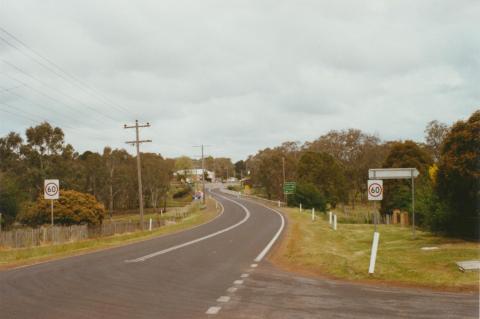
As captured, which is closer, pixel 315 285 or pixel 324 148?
pixel 315 285

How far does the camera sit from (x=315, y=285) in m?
10.8

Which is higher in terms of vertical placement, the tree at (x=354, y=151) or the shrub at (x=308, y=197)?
the tree at (x=354, y=151)

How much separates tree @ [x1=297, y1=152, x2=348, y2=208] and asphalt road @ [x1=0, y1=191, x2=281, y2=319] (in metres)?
67.2

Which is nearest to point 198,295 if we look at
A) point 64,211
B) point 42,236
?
point 42,236

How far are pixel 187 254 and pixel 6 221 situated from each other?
51.7 m

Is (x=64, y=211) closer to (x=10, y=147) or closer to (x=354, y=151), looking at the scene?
(x=10, y=147)

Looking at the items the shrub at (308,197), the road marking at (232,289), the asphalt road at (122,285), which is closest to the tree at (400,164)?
the shrub at (308,197)

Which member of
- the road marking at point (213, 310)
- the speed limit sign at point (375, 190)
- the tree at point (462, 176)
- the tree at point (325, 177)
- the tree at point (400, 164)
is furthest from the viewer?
the tree at point (325, 177)

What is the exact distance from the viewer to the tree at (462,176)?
20438mm

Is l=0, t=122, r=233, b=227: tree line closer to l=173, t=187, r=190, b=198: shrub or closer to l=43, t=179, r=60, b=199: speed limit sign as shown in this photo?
l=43, t=179, r=60, b=199: speed limit sign

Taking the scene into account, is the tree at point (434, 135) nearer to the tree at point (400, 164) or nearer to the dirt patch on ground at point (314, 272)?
the tree at point (400, 164)

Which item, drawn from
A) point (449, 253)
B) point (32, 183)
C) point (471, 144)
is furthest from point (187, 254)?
point (32, 183)

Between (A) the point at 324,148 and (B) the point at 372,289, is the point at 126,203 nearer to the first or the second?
(A) the point at 324,148

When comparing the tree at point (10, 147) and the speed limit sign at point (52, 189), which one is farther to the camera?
the tree at point (10, 147)
